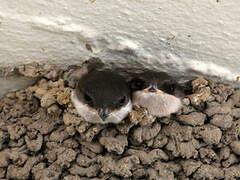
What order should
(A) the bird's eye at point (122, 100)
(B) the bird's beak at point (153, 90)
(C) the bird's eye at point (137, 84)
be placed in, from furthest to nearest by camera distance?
1. (C) the bird's eye at point (137, 84)
2. (B) the bird's beak at point (153, 90)
3. (A) the bird's eye at point (122, 100)

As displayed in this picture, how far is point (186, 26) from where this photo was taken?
7.41ft

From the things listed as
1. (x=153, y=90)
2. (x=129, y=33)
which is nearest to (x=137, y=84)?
(x=153, y=90)

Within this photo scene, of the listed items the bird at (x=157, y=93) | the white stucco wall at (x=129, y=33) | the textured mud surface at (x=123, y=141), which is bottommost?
the textured mud surface at (x=123, y=141)

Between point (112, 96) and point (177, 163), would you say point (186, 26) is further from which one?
point (177, 163)

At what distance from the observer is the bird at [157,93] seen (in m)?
2.64

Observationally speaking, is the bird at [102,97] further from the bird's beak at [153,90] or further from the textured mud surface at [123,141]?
the bird's beak at [153,90]

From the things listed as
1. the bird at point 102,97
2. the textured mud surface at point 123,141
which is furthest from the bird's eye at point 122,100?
the textured mud surface at point 123,141

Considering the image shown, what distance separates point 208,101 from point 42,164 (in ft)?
4.87

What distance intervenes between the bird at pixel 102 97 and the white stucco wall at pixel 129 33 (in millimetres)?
199

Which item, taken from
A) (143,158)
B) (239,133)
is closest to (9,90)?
(143,158)

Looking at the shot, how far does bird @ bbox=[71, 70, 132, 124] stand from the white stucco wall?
0.20 m

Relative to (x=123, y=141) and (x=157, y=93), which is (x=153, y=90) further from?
(x=123, y=141)

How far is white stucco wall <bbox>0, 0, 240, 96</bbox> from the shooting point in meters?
2.14

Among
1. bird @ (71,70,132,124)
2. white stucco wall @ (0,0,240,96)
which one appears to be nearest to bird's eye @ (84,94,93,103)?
bird @ (71,70,132,124)
